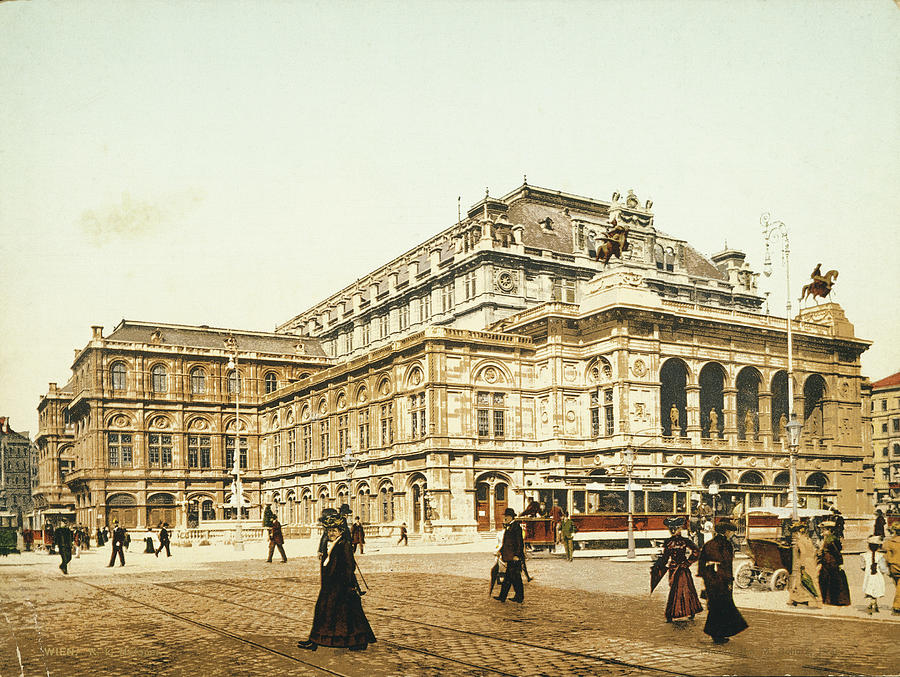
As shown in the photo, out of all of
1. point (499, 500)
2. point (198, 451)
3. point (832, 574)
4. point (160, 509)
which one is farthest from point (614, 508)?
point (198, 451)

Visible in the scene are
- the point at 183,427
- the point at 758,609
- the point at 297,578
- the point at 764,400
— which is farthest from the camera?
the point at 183,427

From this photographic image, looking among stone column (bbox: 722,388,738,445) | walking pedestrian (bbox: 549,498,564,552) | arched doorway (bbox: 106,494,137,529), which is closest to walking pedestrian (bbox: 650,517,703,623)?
walking pedestrian (bbox: 549,498,564,552)

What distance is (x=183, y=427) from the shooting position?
76.4 m

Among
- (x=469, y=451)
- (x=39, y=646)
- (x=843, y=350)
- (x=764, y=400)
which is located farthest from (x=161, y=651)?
(x=843, y=350)

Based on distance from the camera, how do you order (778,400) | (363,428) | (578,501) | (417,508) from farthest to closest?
(363,428) → (778,400) → (417,508) → (578,501)

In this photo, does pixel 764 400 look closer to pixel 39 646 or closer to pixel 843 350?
pixel 843 350

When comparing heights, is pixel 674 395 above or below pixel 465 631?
above

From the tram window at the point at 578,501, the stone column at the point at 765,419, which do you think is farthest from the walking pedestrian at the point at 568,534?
the stone column at the point at 765,419

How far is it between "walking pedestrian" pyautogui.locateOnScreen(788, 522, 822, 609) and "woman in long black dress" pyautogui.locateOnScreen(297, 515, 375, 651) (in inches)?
343

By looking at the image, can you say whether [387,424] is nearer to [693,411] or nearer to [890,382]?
[693,411]

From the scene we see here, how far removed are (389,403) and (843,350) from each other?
29.3 metres

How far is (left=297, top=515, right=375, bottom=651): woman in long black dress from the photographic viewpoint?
12547 mm

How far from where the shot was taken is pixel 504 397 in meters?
54.0

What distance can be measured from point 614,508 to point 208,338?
50866 millimetres
